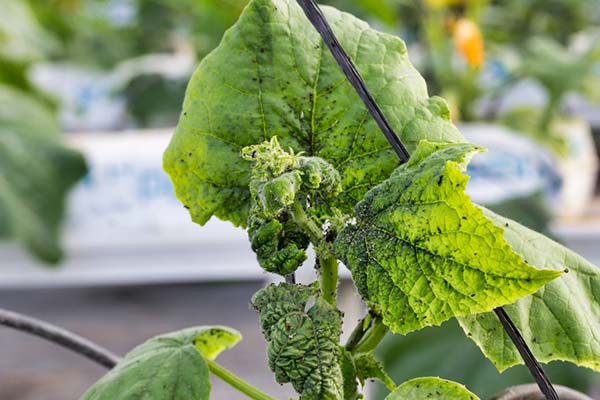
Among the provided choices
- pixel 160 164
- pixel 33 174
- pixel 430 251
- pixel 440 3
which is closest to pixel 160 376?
pixel 430 251

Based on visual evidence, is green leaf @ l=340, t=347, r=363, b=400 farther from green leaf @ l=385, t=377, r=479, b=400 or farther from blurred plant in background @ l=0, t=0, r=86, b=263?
blurred plant in background @ l=0, t=0, r=86, b=263

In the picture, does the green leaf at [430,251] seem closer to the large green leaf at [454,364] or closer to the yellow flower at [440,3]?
the large green leaf at [454,364]

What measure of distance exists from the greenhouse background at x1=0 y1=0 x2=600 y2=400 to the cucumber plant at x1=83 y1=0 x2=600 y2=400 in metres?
0.58

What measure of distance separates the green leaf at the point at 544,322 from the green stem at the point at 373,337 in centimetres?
4

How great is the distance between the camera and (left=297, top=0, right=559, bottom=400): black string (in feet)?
1.25

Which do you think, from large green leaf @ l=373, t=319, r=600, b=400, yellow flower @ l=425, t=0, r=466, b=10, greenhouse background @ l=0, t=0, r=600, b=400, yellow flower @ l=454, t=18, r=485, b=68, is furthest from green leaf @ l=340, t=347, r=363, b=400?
yellow flower @ l=425, t=0, r=466, b=10

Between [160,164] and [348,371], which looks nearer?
[348,371]

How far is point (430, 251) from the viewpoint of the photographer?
0.37 m

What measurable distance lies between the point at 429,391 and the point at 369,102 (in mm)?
113

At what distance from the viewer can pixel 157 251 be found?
172 centimetres

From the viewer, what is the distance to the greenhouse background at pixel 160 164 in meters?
1.64

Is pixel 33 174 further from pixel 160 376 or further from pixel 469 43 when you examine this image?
Result: pixel 160 376

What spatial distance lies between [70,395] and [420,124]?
200 cm

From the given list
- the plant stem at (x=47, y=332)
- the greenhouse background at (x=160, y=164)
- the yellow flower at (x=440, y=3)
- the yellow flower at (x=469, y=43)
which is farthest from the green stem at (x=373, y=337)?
the yellow flower at (x=440, y=3)
